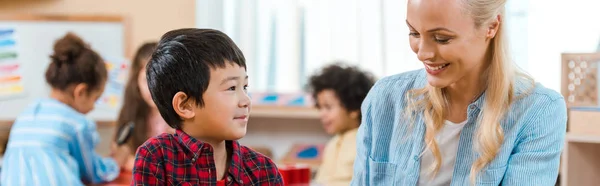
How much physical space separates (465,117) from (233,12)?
2.26m

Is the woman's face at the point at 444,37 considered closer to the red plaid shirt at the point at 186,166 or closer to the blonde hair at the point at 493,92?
the blonde hair at the point at 493,92

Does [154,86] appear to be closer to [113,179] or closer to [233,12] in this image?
[113,179]

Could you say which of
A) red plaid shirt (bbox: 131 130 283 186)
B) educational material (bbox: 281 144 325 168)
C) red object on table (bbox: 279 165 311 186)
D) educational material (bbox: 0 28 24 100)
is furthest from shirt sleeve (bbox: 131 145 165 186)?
educational material (bbox: 0 28 24 100)

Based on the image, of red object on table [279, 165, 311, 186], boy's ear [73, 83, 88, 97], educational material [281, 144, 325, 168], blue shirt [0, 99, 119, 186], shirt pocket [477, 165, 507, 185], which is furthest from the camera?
educational material [281, 144, 325, 168]

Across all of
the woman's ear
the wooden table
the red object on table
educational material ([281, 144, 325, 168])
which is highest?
the woman's ear

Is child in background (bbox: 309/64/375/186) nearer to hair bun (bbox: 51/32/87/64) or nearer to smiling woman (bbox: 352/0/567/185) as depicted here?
hair bun (bbox: 51/32/87/64)

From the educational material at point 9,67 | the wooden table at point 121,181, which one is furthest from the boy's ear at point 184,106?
the educational material at point 9,67

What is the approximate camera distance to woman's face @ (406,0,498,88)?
158cm

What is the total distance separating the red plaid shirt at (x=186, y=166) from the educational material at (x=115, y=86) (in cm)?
247

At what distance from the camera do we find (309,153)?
3734 millimetres

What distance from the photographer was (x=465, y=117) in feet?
5.82

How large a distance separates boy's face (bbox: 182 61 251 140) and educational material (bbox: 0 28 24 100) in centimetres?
262

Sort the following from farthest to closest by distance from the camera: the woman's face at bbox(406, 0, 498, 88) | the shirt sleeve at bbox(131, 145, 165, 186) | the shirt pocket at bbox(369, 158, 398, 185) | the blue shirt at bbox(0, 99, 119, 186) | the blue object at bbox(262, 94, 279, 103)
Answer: the blue object at bbox(262, 94, 279, 103), the blue shirt at bbox(0, 99, 119, 186), the shirt pocket at bbox(369, 158, 398, 185), the woman's face at bbox(406, 0, 498, 88), the shirt sleeve at bbox(131, 145, 165, 186)

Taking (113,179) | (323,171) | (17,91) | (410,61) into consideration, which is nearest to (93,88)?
(113,179)
